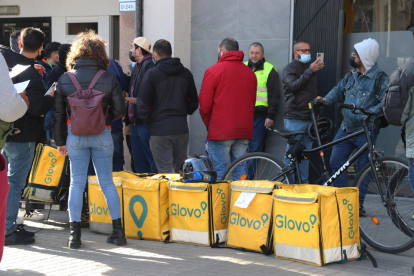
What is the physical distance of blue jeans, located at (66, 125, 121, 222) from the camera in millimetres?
5141

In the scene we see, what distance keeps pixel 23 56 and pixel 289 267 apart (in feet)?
10.3

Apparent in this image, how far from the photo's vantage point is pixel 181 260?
16.0ft

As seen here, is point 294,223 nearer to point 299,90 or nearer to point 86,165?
point 86,165

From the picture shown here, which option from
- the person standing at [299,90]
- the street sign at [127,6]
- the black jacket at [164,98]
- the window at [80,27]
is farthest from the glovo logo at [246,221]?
the window at [80,27]

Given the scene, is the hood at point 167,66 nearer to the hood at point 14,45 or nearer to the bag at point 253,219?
the bag at point 253,219

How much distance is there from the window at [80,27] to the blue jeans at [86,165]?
6040mm

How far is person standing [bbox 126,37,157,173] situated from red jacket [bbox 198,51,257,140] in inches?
34.8

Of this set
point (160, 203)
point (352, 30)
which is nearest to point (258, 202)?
point (160, 203)

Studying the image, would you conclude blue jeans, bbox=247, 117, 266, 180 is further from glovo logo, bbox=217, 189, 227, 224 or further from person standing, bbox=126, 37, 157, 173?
glovo logo, bbox=217, 189, 227, 224

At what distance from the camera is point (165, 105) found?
6484 millimetres

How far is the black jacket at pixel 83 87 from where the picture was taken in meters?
5.14

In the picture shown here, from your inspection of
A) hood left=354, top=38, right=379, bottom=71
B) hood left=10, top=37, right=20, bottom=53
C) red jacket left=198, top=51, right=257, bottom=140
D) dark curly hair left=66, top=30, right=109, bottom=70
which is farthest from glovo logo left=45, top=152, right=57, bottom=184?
hood left=354, top=38, right=379, bottom=71

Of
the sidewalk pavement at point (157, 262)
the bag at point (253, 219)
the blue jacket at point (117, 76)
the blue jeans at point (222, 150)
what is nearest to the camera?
the sidewalk pavement at point (157, 262)

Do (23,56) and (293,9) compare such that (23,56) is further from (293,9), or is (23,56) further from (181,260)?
(293,9)
